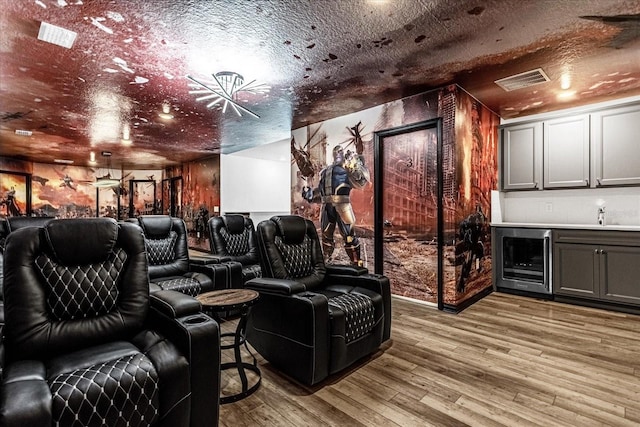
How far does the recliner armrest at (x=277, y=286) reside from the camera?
240 cm

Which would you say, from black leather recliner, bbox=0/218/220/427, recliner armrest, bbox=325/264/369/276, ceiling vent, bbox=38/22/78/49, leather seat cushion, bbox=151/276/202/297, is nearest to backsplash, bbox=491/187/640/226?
recliner armrest, bbox=325/264/369/276

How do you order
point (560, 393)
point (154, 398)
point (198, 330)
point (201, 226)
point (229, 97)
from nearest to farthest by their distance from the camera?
point (154, 398) < point (198, 330) < point (560, 393) < point (229, 97) < point (201, 226)

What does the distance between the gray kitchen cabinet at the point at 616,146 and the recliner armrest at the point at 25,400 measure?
5764 mm

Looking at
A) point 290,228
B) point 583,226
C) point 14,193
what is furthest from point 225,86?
point 14,193

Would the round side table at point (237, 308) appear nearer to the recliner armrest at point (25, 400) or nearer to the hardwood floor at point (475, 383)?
the hardwood floor at point (475, 383)

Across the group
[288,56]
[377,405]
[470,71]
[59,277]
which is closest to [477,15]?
[470,71]

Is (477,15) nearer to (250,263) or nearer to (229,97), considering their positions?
(229,97)

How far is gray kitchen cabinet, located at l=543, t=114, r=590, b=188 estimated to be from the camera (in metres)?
4.33

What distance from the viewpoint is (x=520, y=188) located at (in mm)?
4895

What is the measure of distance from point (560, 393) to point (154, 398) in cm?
255

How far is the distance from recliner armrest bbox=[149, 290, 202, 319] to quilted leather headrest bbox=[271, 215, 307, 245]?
1219 mm

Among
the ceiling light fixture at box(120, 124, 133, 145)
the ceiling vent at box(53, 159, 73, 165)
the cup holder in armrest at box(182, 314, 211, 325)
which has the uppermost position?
the ceiling light fixture at box(120, 124, 133, 145)

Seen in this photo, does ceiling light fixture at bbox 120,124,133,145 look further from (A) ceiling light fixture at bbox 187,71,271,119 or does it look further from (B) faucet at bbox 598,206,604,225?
(B) faucet at bbox 598,206,604,225

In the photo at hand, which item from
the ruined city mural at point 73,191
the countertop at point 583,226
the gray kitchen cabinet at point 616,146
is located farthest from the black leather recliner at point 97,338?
the ruined city mural at point 73,191
